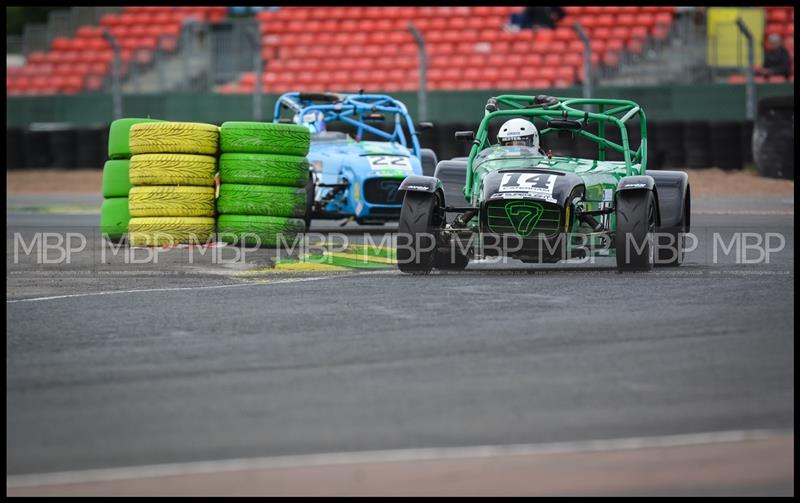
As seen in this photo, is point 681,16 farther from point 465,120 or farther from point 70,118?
point 70,118

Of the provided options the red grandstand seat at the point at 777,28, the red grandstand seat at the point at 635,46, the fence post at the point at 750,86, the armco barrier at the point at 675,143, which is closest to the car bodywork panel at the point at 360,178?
the armco barrier at the point at 675,143

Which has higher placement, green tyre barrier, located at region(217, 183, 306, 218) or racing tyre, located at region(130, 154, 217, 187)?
racing tyre, located at region(130, 154, 217, 187)

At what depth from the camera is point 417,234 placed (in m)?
11.1

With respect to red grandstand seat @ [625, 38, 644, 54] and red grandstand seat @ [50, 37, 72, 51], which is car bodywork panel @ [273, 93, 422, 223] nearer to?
red grandstand seat @ [625, 38, 644, 54]

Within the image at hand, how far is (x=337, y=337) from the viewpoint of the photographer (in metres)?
7.96

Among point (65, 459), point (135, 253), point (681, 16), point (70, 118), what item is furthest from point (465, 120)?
point (65, 459)

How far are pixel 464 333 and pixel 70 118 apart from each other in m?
22.3

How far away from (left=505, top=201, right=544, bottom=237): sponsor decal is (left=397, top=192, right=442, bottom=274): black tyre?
58 centimetres

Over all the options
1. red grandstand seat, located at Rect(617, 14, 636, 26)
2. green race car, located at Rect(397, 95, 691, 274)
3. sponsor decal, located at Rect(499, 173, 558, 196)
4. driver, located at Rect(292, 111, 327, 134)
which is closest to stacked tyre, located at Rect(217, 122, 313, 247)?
green race car, located at Rect(397, 95, 691, 274)

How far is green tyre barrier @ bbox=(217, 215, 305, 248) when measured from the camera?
13.1 metres

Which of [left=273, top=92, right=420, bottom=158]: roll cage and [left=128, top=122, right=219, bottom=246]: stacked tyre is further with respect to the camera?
[left=273, top=92, right=420, bottom=158]: roll cage

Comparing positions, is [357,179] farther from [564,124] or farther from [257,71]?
[257,71]

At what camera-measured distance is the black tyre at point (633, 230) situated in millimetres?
10883

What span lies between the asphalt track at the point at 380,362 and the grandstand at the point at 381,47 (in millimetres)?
17018
